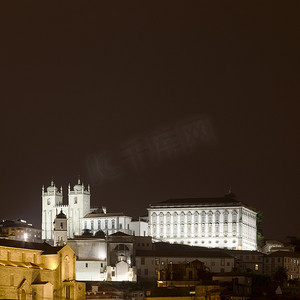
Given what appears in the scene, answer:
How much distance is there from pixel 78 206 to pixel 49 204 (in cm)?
489

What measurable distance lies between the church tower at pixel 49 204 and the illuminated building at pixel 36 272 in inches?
2115

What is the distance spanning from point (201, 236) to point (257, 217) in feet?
45.0

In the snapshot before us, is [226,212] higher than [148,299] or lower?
higher

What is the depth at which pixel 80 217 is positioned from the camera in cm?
12331

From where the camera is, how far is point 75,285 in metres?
68.8

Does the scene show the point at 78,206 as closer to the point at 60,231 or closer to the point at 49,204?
the point at 49,204

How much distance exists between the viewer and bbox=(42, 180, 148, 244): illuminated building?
118 meters

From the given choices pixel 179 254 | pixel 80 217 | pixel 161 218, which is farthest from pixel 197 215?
pixel 179 254

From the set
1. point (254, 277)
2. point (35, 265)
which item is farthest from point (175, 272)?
point (35, 265)

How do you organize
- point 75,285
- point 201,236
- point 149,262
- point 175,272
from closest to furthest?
point 75,285, point 175,272, point 149,262, point 201,236

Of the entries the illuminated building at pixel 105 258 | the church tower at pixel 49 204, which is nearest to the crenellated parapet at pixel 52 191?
the church tower at pixel 49 204

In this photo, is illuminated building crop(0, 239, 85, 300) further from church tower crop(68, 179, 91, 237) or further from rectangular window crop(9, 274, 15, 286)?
church tower crop(68, 179, 91, 237)

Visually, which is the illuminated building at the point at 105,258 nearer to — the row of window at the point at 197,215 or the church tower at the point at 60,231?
the church tower at the point at 60,231

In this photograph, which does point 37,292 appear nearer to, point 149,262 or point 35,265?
point 35,265
